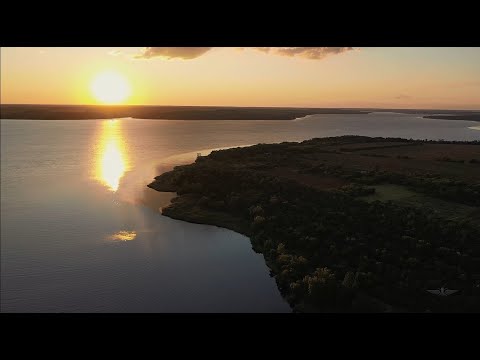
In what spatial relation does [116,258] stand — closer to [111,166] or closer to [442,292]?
[442,292]

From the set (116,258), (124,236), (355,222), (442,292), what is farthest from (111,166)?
(442,292)

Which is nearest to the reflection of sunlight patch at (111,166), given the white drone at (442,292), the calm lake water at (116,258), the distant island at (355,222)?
the calm lake water at (116,258)

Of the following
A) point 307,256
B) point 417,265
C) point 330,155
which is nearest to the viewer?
point 417,265

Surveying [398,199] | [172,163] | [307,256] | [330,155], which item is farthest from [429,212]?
[172,163]

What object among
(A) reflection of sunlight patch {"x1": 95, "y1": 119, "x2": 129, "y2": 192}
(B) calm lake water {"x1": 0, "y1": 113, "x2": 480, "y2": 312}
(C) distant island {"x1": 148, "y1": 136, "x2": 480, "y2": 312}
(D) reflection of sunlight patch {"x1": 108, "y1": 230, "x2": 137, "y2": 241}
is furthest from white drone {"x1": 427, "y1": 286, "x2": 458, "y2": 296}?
(A) reflection of sunlight patch {"x1": 95, "y1": 119, "x2": 129, "y2": 192}

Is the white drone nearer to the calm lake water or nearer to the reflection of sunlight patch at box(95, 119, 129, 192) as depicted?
the calm lake water

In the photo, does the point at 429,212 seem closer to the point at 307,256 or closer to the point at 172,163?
the point at 307,256
